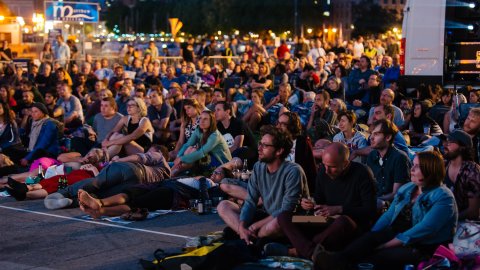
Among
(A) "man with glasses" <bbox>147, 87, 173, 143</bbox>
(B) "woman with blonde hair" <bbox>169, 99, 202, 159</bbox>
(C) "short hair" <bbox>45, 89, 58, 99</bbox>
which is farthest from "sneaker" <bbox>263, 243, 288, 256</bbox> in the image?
(C) "short hair" <bbox>45, 89, 58, 99</bbox>

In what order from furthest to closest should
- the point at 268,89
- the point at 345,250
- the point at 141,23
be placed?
the point at 141,23 < the point at 268,89 < the point at 345,250

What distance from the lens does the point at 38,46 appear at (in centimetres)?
4516

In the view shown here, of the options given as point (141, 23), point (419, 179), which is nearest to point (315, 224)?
point (419, 179)

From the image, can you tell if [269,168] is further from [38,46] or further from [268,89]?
[38,46]

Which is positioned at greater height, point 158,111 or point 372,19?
point 372,19

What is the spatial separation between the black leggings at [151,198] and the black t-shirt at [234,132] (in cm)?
237

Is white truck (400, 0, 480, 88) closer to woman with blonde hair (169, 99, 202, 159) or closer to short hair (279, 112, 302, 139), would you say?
woman with blonde hair (169, 99, 202, 159)

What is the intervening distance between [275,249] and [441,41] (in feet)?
33.6

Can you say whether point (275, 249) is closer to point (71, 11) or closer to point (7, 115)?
point (7, 115)

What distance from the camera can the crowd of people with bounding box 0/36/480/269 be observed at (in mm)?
8102

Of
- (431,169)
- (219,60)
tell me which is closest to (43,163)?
(431,169)

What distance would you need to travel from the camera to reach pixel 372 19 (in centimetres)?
7638

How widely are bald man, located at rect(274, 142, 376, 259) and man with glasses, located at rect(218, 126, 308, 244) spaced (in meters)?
0.21

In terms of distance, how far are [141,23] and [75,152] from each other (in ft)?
321
